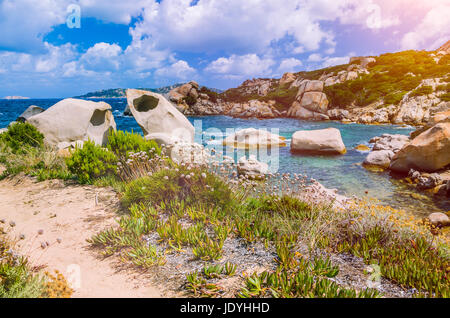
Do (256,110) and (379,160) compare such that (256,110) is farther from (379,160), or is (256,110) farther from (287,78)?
(287,78)

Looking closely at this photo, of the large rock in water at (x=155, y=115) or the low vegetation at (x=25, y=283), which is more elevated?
the large rock in water at (x=155, y=115)

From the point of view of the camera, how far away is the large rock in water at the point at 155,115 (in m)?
13.2

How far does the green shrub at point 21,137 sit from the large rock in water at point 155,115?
175 inches

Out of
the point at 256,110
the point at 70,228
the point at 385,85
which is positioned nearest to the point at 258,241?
the point at 70,228

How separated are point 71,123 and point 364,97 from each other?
48184 millimetres

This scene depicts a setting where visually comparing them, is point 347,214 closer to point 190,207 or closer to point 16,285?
point 190,207

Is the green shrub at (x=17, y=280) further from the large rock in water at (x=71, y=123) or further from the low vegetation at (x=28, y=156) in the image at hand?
the large rock in water at (x=71, y=123)

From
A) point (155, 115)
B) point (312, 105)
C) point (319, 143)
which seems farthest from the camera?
point (312, 105)

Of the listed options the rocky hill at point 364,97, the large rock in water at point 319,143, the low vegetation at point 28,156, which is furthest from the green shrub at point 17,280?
the rocky hill at point 364,97

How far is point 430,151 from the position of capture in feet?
40.7

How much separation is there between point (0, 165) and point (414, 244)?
14.7 m

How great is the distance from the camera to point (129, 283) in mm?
3643

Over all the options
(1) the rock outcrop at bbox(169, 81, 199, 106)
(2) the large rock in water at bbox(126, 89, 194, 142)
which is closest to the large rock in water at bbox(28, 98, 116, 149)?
(2) the large rock in water at bbox(126, 89, 194, 142)
